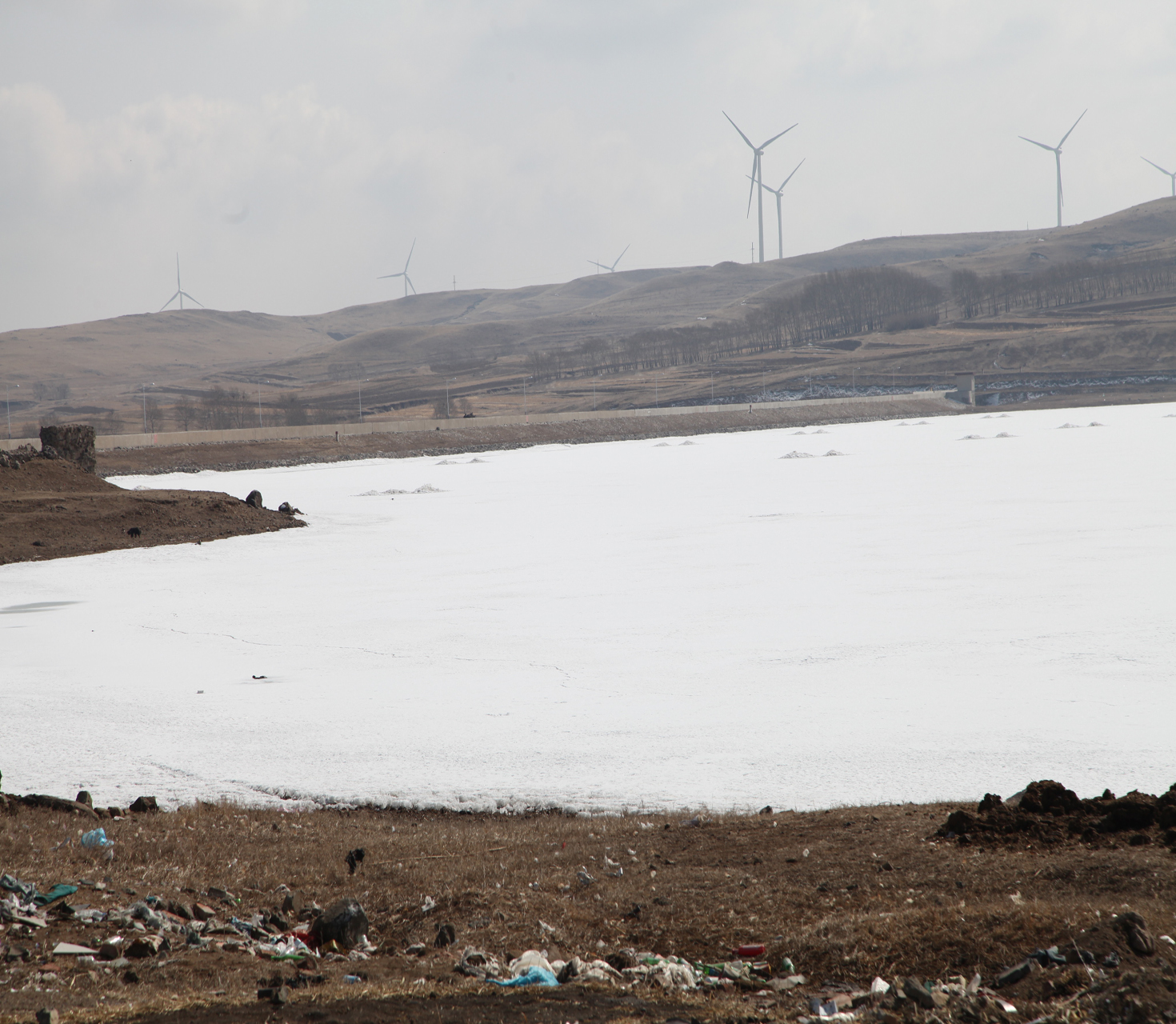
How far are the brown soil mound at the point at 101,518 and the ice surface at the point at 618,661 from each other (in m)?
1.62

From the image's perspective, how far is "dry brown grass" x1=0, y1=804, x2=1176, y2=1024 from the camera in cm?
496

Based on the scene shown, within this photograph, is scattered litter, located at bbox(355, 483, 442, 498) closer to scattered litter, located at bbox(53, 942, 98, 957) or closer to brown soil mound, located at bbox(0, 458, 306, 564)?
brown soil mound, located at bbox(0, 458, 306, 564)

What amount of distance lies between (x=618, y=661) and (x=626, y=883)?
5.97 metres

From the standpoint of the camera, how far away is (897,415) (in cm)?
11138

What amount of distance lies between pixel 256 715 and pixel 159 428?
138 meters

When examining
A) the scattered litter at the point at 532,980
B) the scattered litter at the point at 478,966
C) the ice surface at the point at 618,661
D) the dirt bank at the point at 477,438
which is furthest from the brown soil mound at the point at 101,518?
the dirt bank at the point at 477,438

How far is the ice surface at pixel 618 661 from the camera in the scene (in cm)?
855

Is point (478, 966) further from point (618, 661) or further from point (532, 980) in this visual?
point (618, 661)

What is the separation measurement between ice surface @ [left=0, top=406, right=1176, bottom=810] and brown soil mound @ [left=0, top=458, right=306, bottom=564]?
63.7 inches

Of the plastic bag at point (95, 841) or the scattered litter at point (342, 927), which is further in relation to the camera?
the plastic bag at point (95, 841)

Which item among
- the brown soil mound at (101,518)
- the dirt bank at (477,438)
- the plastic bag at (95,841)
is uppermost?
the dirt bank at (477,438)

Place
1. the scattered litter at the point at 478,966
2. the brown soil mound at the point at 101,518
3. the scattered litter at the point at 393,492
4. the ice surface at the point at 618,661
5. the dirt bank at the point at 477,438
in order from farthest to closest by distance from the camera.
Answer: the dirt bank at the point at 477,438
the scattered litter at the point at 393,492
the brown soil mound at the point at 101,518
the ice surface at the point at 618,661
the scattered litter at the point at 478,966

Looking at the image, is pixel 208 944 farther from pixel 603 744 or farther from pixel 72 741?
pixel 72 741

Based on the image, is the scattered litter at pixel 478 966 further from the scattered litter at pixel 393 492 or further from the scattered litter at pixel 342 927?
the scattered litter at pixel 393 492
